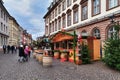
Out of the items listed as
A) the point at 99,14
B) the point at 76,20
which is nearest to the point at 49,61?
the point at 99,14

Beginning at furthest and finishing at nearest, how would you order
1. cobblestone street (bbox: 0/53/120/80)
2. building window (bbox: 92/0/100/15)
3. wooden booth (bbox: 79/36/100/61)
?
building window (bbox: 92/0/100/15), wooden booth (bbox: 79/36/100/61), cobblestone street (bbox: 0/53/120/80)

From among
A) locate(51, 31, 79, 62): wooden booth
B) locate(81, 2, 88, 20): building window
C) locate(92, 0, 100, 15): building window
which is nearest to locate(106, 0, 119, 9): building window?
locate(92, 0, 100, 15): building window

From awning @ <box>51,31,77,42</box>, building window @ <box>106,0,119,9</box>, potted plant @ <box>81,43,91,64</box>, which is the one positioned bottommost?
potted plant @ <box>81,43,91,64</box>

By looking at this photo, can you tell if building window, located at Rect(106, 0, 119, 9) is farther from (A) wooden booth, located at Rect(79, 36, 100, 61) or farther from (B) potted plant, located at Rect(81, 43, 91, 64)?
(B) potted plant, located at Rect(81, 43, 91, 64)

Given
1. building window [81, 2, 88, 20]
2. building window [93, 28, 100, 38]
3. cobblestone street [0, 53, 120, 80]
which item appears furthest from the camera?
building window [81, 2, 88, 20]

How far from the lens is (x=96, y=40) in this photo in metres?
19.6

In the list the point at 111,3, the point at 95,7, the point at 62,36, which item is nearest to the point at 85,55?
the point at 111,3

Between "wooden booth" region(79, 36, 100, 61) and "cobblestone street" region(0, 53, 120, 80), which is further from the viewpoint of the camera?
"wooden booth" region(79, 36, 100, 61)

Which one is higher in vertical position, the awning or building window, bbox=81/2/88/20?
building window, bbox=81/2/88/20

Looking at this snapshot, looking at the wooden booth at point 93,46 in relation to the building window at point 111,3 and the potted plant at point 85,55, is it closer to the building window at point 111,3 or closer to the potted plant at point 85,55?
the potted plant at point 85,55

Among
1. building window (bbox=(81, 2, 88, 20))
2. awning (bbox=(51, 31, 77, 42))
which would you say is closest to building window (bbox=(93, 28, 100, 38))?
building window (bbox=(81, 2, 88, 20))

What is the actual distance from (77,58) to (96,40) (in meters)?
3.81

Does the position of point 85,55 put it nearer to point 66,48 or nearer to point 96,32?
point 66,48

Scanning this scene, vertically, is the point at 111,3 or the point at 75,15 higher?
the point at 75,15
